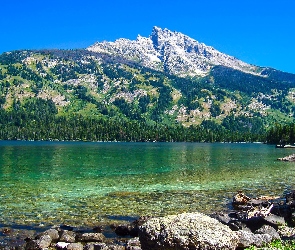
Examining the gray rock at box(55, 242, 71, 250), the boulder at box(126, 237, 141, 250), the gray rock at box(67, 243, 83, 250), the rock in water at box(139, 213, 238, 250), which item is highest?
the rock in water at box(139, 213, 238, 250)

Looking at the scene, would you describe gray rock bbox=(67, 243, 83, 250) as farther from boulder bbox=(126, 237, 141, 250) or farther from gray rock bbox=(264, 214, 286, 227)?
gray rock bbox=(264, 214, 286, 227)

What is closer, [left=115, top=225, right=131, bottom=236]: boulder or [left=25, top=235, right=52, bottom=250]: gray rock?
[left=25, top=235, right=52, bottom=250]: gray rock

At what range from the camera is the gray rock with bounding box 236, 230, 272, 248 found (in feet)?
87.7

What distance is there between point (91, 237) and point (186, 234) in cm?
1539

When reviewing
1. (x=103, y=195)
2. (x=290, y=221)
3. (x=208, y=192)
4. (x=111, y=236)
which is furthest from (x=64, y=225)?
(x=208, y=192)

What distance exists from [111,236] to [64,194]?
22762mm

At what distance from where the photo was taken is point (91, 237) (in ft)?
104

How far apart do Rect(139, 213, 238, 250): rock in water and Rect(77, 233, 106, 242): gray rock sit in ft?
43.5

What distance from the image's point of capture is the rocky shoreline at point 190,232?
60.4ft

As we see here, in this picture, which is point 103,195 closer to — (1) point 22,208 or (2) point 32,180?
(1) point 22,208

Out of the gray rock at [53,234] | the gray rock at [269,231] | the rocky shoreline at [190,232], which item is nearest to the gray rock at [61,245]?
the rocky shoreline at [190,232]

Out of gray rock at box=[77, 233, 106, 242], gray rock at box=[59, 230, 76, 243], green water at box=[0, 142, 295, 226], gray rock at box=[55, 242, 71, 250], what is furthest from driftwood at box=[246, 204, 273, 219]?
gray rock at box=[55, 242, 71, 250]

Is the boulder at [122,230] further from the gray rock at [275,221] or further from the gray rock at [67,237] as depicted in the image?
the gray rock at [275,221]

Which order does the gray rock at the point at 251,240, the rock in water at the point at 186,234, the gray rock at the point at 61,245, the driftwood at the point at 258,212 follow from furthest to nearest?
the driftwood at the point at 258,212 < the gray rock at the point at 61,245 < the gray rock at the point at 251,240 < the rock in water at the point at 186,234
